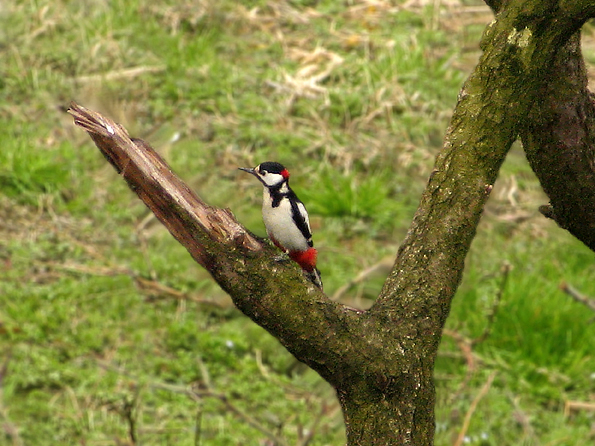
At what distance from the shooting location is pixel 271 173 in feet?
12.2

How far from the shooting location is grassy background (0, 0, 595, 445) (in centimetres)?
484

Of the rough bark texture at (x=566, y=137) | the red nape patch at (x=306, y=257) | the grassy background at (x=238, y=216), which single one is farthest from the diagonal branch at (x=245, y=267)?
the red nape patch at (x=306, y=257)

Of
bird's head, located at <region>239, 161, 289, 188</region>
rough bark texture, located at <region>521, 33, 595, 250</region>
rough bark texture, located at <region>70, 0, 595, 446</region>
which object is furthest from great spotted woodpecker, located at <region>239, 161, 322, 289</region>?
rough bark texture, located at <region>70, 0, 595, 446</region>

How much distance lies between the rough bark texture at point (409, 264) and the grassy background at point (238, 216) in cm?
137

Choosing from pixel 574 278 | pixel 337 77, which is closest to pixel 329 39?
pixel 337 77

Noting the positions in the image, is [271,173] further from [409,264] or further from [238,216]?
[238,216]

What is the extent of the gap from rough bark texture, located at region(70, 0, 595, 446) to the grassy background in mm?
1374

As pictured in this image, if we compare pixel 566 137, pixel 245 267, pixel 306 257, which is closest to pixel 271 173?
pixel 306 257

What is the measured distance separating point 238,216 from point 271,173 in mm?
2476

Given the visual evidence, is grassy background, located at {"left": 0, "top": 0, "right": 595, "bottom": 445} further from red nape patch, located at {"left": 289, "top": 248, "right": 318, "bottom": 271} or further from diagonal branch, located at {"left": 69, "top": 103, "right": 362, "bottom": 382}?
diagonal branch, located at {"left": 69, "top": 103, "right": 362, "bottom": 382}

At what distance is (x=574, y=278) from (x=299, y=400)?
2.25 meters

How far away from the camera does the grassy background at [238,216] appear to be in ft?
15.9

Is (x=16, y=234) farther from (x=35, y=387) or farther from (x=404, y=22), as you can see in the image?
(x=404, y=22)

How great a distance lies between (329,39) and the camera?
8.32 metres
